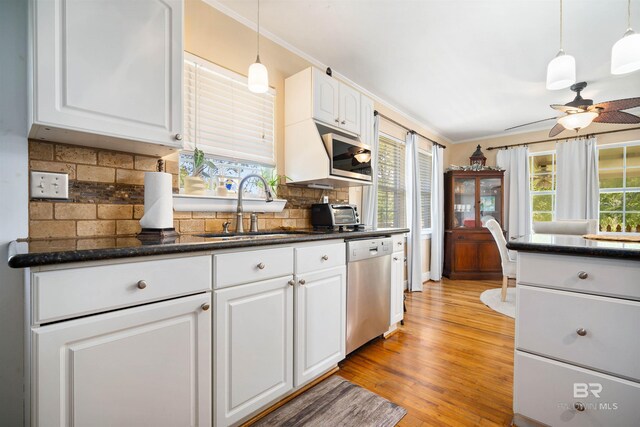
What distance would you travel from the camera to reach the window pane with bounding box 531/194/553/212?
4.92 meters

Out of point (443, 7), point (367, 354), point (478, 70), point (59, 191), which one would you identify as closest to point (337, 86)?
point (443, 7)

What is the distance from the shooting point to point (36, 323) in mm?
851

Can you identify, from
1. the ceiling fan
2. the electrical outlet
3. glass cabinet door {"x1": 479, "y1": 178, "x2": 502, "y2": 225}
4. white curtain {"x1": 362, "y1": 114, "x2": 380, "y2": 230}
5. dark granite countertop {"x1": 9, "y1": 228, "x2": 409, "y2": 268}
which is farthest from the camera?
glass cabinet door {"x1": 479, "y1": 178, "x2": 502, "y2": 225}

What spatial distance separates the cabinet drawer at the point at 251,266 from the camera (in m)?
1.29

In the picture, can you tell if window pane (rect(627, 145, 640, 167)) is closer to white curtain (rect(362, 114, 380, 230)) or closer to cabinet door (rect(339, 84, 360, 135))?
white curtain (rect(362, 114, 380, 230))

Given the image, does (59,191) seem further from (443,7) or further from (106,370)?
(443,7)

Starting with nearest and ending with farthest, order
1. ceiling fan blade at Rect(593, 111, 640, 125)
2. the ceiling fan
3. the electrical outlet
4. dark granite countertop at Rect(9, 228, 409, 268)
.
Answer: dark granite countertop at Rect(9, 228, 409, 268) < the electrical outlet < the ceiling fan < ceiling fan blade at Rect(593, 111, 640, 125)

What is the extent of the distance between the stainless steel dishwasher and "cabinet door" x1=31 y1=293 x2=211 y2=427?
110 cm

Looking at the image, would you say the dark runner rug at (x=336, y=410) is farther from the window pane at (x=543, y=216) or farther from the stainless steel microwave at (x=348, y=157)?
the window pane at (x=543, y=216)

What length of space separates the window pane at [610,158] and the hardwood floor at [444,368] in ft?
11.1

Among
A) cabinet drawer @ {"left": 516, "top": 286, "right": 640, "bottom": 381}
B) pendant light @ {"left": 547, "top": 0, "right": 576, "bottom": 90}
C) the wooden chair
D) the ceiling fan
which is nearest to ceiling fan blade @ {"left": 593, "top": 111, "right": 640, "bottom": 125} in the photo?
the ceiling fan

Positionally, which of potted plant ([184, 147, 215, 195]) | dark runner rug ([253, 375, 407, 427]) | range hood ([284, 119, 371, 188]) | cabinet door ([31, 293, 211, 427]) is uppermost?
range hood ([284, 119, 371, 188])

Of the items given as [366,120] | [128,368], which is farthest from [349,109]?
[128,368]

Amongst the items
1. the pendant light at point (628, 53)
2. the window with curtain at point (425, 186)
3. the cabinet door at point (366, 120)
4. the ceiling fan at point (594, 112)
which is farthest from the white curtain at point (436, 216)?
the pendant light at point (628, 53)
